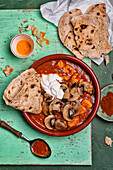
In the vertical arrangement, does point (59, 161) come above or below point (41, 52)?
below

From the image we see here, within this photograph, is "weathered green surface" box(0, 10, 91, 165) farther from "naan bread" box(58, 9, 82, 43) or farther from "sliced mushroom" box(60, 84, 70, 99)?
"sliced mushroom" box(60, 84, 70, 99)

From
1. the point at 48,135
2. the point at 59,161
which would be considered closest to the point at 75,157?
the point at 59,161

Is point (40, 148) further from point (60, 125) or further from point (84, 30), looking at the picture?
point (84, 30)

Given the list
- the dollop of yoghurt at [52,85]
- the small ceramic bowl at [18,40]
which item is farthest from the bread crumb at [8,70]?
the dollop of yoghurt at [52,85]

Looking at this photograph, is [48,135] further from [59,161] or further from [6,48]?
[6,48]

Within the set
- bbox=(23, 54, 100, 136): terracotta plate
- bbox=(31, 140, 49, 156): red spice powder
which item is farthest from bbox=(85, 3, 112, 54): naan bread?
bbox=(31, 140, 49, 156): red spice powder

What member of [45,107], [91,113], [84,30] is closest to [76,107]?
[91,113]

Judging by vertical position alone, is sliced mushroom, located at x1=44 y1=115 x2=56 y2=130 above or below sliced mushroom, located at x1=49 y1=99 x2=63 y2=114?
below
